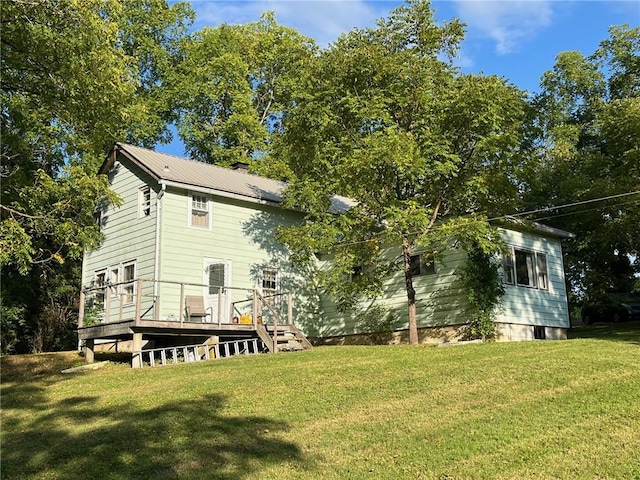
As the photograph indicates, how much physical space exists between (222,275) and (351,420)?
1156 cm

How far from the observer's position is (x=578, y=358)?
1027cm

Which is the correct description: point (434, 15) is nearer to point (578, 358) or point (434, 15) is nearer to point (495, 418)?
point (578, 358)

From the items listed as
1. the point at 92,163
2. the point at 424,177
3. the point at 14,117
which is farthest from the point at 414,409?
the point at 92,163

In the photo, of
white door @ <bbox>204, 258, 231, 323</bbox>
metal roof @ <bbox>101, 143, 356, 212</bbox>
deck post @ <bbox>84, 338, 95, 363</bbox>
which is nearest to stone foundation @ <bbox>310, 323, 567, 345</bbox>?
white door @ <bbox>204, 258, 231, 323</bbox>

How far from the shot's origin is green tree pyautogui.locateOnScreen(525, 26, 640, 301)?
19531 millimetres

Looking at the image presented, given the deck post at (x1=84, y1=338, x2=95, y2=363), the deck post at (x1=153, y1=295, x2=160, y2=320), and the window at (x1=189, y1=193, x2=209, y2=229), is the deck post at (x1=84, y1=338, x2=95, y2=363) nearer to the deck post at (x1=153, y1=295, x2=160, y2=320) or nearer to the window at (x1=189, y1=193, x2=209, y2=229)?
the deck post at (x1=153, y1=295, x2=160, y2=320)

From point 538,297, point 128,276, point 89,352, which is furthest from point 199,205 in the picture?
point 538,297

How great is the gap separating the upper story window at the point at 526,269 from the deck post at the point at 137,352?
1030 cm

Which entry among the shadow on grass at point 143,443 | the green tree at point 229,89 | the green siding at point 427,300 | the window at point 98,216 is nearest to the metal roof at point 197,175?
the window at point 98,216

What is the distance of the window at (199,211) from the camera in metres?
18.2

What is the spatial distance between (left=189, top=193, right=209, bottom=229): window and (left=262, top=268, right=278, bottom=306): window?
2659 millimetres

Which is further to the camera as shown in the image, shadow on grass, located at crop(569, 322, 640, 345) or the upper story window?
the upper story window

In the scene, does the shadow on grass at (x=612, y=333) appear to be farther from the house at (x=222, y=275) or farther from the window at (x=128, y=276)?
the window at (x=128, y=276)

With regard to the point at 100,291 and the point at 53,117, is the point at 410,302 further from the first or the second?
the point at 53,117
